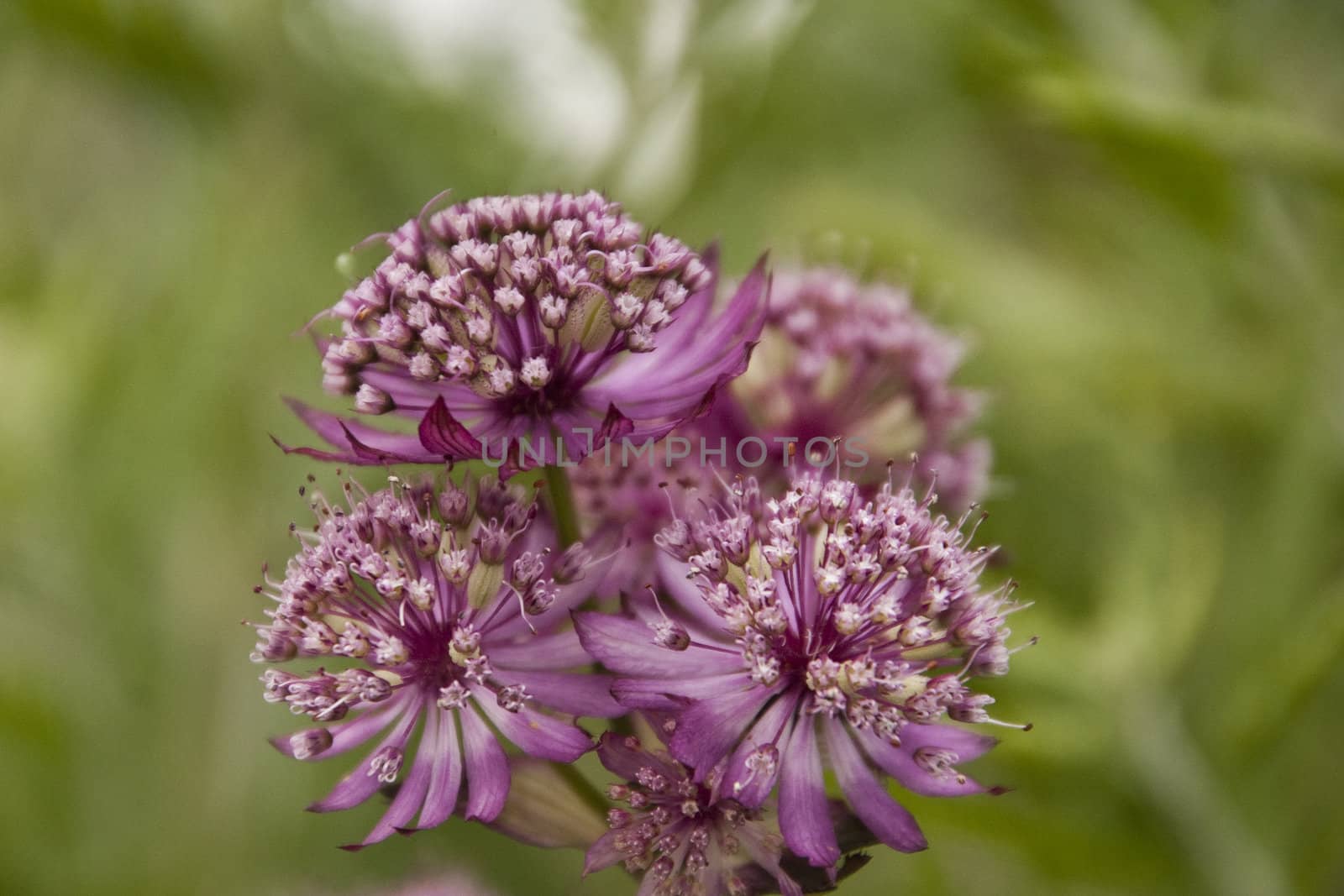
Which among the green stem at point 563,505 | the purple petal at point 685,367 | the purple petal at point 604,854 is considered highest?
the purple petal at point 685,367

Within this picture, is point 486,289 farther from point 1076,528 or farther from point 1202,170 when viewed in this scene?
point 1076,528

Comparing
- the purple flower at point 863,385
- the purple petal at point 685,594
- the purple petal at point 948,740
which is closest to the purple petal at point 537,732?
the purple petal at point 685,594

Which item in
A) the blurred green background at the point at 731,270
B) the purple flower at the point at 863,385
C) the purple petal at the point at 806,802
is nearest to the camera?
the purple petal at the point at 806,802

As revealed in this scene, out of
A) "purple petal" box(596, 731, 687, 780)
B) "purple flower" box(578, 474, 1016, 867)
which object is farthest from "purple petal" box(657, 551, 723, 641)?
"purple petal" box(596, 731, 687, 780)

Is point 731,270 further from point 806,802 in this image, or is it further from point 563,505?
point 806,802

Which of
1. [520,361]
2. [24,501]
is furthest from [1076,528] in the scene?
[24,501]

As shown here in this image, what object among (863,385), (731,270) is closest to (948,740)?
(863,385)

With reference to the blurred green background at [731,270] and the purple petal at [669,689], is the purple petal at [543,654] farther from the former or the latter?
the blurred green background at [731,270]
